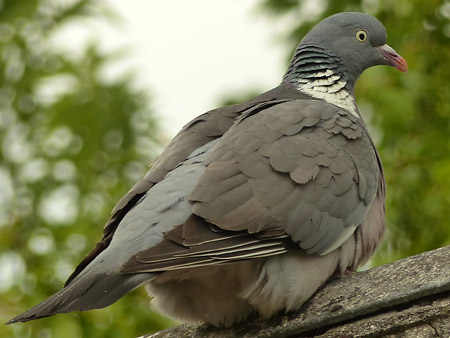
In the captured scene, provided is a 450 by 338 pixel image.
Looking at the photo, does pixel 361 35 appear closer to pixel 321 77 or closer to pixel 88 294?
pixel 321 77

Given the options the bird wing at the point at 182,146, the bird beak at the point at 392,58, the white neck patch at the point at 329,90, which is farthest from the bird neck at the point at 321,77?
the bird beak at the point at 392,58

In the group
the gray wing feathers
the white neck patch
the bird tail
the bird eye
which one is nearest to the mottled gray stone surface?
the gray wing feathers

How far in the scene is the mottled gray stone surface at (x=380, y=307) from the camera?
278 centimetres

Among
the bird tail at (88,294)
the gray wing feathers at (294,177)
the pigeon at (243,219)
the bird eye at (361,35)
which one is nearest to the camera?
the bird tail at (88,294)

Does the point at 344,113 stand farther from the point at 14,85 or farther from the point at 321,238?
the point at 14,85

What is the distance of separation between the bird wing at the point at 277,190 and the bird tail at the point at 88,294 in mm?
47

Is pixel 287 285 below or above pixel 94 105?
below

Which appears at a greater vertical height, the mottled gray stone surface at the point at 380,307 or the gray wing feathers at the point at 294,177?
the gray wing feathers at the point at 294,177

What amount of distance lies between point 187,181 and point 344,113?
847 millimetres

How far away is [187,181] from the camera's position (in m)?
3.23

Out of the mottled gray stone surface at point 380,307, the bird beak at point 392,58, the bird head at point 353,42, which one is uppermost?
A: the bird head at point 353,42

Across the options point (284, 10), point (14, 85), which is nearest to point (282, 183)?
point (284, 10)

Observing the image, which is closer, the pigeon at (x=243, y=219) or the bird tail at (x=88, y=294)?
the bird tail at (x=88, y=294)

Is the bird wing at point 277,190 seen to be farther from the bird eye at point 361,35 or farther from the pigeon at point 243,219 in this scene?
the bird eye at point 361,35
